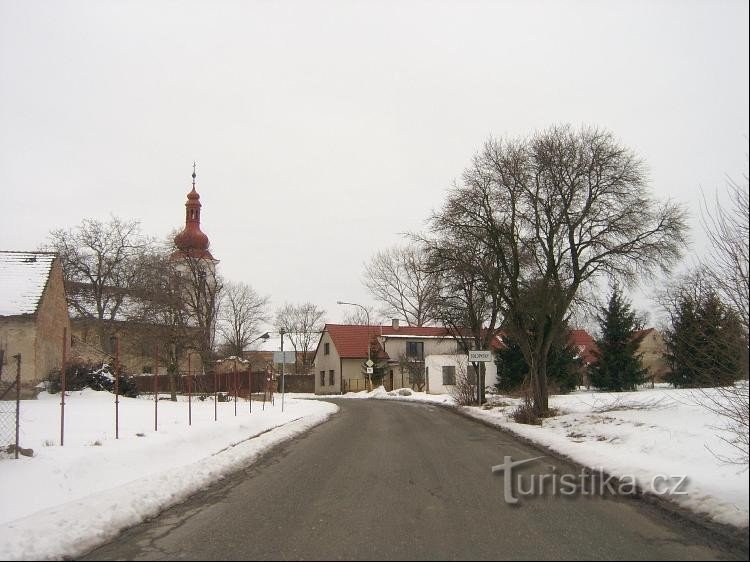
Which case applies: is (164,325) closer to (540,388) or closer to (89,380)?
(89,380)

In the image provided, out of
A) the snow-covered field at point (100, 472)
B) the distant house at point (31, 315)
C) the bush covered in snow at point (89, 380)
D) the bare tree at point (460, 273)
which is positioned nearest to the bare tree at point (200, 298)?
the bush covered in snow at point (89, 380)

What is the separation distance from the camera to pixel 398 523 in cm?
723

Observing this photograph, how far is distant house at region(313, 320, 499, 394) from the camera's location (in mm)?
59094

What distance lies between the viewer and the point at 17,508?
8.10 meters

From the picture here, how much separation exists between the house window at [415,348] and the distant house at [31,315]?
36056mm

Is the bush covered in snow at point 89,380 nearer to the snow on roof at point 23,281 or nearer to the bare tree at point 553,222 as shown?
the snow on roof at point 23,281

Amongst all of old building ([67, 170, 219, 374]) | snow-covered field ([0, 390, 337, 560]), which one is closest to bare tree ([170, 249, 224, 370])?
old building ([67, 170, 219, 374])

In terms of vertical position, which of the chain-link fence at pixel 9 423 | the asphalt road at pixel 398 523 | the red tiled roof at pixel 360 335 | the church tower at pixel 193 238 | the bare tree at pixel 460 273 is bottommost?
the asphalt road at pixel 398 523

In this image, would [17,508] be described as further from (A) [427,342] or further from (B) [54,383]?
(A) [427,342]

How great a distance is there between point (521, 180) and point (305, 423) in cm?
1172

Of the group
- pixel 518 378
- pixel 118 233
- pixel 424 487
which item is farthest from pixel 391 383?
pixel 424 487

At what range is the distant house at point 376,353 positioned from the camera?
2327 inches

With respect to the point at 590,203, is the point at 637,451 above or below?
below

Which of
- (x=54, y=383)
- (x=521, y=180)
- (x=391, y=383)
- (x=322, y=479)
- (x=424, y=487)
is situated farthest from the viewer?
(x=391, y=383)
